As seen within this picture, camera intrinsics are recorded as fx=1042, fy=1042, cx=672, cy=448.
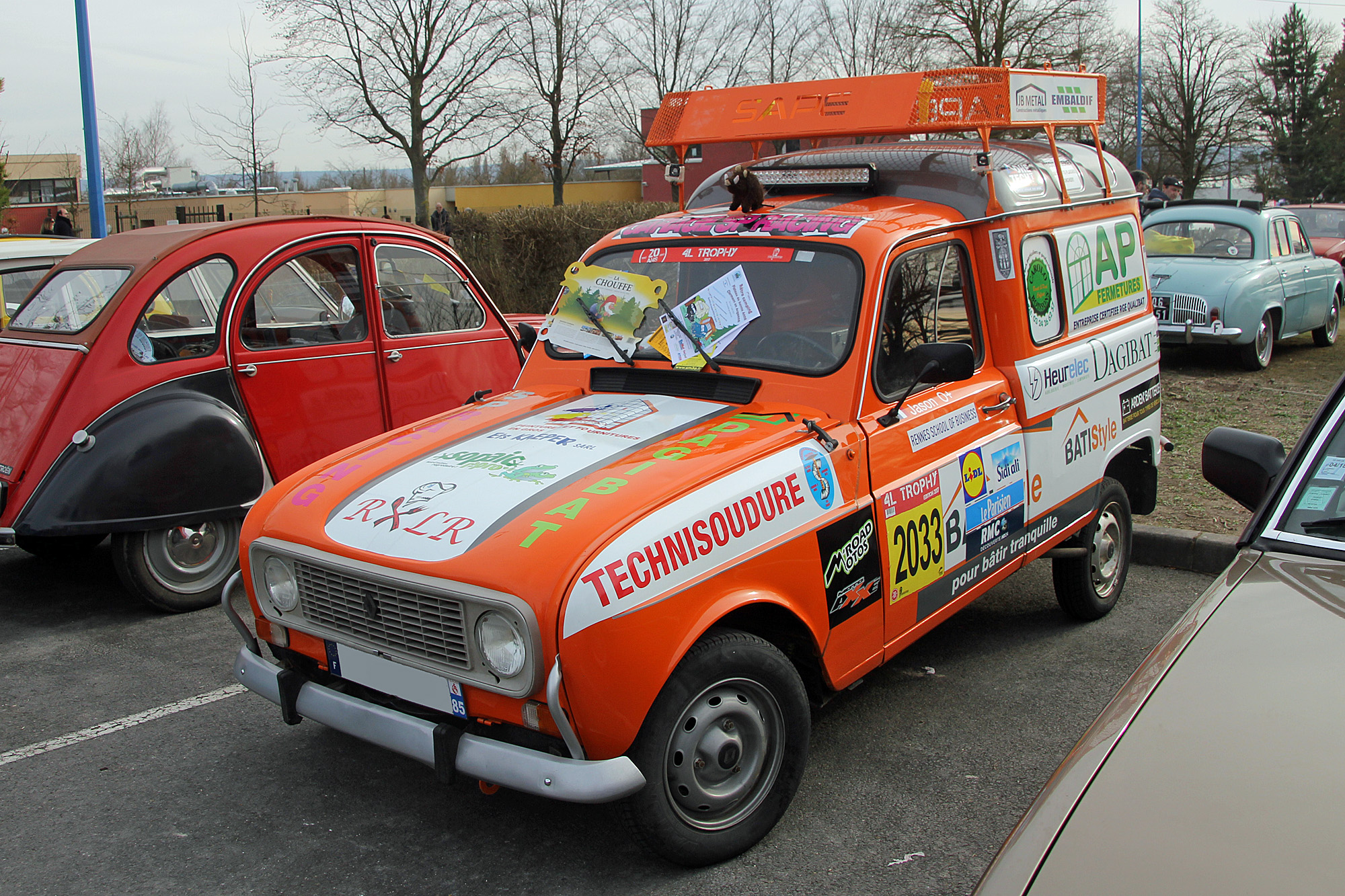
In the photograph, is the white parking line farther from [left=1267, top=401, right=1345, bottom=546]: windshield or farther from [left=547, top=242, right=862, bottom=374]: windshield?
[left=1267, top=401, right=1345, bottom=546]: windshield

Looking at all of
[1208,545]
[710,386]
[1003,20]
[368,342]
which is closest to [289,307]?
[368,342]

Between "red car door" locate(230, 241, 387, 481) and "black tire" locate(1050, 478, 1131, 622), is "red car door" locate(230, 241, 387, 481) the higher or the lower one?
the higher one

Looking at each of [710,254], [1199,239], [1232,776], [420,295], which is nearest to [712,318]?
[710,254]

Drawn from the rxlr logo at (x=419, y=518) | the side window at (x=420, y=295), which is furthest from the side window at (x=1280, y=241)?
the rxlr logo at (x=419, y=518)

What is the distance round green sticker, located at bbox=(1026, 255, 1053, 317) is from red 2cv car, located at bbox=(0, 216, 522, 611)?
385cm

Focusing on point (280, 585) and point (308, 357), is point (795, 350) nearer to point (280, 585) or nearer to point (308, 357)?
point (280, 585)

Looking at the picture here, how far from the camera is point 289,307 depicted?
6242 millimetres

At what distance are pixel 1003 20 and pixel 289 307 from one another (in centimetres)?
3107

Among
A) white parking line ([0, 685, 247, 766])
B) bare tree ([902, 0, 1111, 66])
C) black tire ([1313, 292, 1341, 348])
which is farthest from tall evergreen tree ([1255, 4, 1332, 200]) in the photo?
white parking line ([0, 685, 247, 766])

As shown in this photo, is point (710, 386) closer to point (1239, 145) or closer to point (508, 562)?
point (508, 562)

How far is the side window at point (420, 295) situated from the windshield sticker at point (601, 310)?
2377mm

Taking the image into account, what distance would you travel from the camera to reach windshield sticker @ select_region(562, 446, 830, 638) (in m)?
2.87

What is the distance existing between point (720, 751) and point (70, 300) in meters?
4.94

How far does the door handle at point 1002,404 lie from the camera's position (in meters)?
4.33
